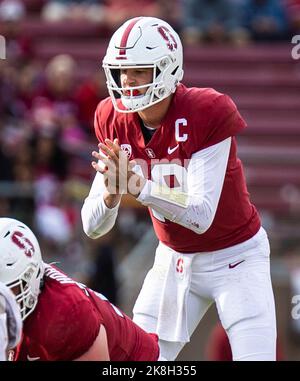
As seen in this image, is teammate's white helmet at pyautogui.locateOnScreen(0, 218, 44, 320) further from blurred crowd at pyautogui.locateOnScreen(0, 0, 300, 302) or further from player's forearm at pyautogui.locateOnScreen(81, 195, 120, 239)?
blurred crowd at pyautogui.locateOnScreen(0, 0, 300, 302)

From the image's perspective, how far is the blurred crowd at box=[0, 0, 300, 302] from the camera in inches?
375

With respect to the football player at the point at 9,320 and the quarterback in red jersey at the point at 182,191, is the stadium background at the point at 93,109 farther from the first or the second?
the football player at the point at 9,320

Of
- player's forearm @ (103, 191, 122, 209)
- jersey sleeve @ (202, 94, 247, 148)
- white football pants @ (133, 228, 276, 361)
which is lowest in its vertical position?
white football pants @ (133, 228, 276, 361)

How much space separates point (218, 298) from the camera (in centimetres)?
586

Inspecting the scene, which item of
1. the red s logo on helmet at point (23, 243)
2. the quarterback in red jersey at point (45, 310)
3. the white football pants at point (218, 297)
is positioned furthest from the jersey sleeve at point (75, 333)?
the white football pants at point (218, 297)

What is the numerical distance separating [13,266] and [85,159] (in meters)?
5.38

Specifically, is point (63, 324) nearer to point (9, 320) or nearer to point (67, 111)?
point (9, 320)

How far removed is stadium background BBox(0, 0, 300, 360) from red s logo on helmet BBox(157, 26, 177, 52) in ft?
7.54

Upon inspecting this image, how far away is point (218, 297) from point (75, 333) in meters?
1.07

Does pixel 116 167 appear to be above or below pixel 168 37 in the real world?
below

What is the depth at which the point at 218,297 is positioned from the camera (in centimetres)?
586

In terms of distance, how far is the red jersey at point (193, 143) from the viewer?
5.67 meters

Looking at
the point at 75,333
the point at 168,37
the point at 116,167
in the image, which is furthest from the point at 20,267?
the point at 168,37

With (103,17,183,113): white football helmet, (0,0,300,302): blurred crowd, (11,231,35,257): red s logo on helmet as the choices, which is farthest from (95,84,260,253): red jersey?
(0,0,300,302): blurred crowd
